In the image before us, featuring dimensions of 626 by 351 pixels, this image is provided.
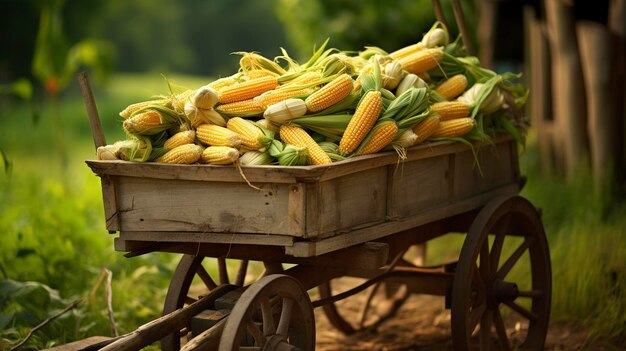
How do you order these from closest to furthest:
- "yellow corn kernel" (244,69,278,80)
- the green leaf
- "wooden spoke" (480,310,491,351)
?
"yellow corn kernel" (244,69,278,80) → "wooden spoke" (480,310,491,351) → the green leaf

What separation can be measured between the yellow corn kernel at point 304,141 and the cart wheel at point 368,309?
1876 mm

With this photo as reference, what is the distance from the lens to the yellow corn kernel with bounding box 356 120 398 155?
396cm

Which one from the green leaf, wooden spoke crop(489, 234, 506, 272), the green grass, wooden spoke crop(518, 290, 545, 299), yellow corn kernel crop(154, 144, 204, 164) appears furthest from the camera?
the green leaf

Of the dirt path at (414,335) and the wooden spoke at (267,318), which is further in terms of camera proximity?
the dirt path at (414,335)

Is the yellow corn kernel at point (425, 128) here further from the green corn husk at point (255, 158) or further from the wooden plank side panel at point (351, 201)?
the green corn husk at point (255, 158)

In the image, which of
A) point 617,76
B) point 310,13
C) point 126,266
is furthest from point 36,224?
point 310,13

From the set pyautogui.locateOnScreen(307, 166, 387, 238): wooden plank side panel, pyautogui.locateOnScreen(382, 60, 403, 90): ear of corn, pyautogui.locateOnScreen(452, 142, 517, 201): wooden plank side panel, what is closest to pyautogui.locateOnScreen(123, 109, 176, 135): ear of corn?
pyautogui.locateOnScreen(307, 166, 387, 238): wooden plank side panel

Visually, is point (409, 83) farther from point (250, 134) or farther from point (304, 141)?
point (250, 134)

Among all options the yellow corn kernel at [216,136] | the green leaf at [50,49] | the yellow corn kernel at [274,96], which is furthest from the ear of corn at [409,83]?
the green leaf at [50,49]

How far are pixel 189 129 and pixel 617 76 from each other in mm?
4893

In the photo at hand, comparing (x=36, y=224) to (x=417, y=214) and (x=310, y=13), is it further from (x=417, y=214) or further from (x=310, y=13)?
(x=310, y=13)

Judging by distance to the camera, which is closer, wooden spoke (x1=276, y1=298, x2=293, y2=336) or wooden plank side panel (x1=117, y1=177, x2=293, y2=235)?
wooden plank side panel (x1=117, y1=177, x2=293, y2=235)

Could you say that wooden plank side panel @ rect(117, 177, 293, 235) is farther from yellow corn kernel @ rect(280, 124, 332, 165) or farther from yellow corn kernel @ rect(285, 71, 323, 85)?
yellow corn kernel @ rect(285, 71, 323, 85)

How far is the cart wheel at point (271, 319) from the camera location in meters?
3.50
